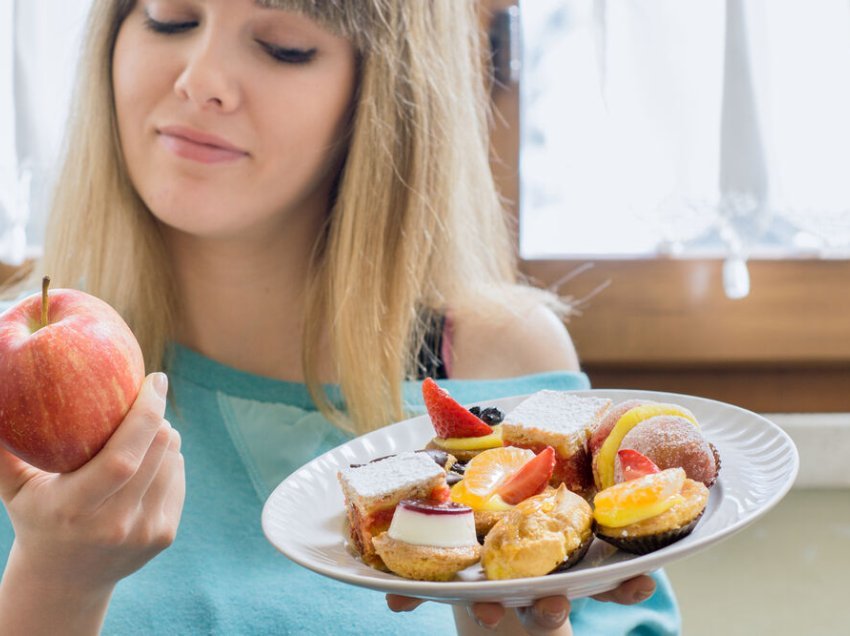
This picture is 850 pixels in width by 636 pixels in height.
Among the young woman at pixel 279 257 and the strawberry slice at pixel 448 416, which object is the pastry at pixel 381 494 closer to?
the strawberry slice at pixel 448 416

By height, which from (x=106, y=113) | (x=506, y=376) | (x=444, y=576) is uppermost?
(x=106, y=113)

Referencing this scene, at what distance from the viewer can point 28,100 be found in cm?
153

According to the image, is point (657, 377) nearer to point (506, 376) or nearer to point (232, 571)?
point (506, 376)

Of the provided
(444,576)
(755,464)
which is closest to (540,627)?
(444,576)

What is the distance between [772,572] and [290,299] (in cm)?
89

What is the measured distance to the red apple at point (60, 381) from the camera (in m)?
0.65

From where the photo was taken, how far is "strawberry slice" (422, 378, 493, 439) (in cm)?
80

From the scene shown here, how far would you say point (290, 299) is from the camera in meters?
1.33

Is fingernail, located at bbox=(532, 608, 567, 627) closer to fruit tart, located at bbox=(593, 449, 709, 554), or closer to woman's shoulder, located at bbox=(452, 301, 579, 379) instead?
fruit tart, located at bbox=(593, 449, 709, 554)

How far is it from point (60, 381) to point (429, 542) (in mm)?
291

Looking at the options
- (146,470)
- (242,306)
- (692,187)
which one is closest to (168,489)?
(146,470)

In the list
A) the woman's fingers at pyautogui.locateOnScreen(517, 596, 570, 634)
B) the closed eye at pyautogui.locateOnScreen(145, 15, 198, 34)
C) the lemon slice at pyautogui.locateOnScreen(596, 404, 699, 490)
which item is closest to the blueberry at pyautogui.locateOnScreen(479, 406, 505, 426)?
the lemon slice at pyautogui.locateOnScreen(596, 404, 699, 490)

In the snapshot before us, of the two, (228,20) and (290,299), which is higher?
(228,20)

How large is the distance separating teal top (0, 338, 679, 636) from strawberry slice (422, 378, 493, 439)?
32 cm
